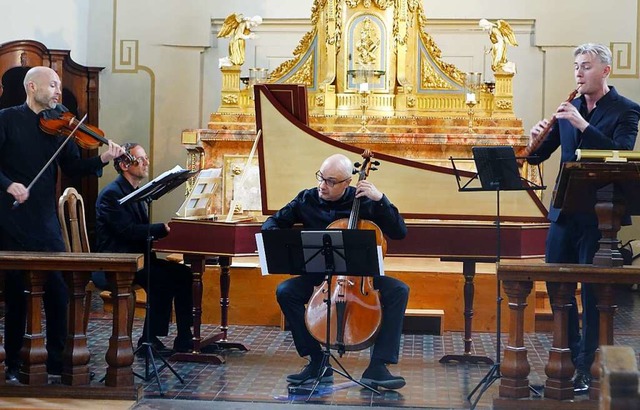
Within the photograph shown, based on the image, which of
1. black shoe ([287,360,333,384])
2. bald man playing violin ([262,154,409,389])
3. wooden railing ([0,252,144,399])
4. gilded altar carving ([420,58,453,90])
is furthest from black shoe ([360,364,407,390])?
gilded altar carving ([420,58,453,90])

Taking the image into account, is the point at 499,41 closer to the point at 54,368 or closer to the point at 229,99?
the point at 229,99

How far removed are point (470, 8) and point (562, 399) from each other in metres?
6.05

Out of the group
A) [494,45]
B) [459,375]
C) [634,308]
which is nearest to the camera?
[459,375]

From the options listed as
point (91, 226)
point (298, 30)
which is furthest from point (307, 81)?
point (91, 226)

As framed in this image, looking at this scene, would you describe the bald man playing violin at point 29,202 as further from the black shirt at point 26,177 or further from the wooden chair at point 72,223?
the wooden chair at point 72,223

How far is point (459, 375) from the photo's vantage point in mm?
5141

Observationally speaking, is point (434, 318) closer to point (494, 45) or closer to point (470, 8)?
point (494, 45)

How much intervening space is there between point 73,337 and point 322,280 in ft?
4.14

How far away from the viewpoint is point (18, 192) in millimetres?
4438

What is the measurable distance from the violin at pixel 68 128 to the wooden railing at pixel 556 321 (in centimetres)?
196

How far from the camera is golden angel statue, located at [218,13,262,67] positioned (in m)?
8.46

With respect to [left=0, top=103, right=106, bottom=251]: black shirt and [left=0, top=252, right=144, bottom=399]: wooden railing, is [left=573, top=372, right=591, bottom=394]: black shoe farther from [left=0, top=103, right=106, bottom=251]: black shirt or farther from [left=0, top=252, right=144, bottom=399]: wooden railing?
[left=0, top=103, right=106, bottom=251]: black shirt

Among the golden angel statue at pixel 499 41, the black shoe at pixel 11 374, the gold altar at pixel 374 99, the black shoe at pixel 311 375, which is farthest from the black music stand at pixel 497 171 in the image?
the golden angel statue at pixel 499 41

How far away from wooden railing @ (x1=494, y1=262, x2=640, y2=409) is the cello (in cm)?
64
